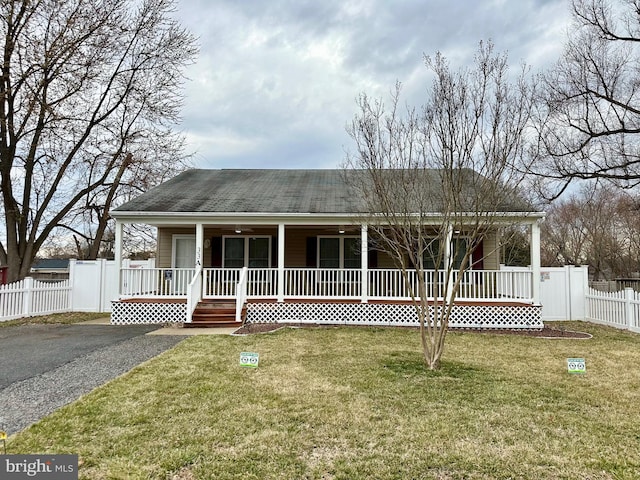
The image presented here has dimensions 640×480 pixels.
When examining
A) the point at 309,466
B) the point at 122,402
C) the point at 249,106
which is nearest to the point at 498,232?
the point at 309,466

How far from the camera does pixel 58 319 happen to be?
11.5m

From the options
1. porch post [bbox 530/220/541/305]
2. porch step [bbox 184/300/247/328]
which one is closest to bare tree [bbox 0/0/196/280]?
porch step [bbox 184/300/247/328]

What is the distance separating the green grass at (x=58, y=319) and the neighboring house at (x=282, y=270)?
1398 millimetres

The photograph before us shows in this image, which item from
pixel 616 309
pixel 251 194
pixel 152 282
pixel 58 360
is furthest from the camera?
pixel 251 194

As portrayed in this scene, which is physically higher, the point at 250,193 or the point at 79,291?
the point at 250,193

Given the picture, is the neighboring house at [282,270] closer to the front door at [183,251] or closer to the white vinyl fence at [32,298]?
the front door at [183,251]

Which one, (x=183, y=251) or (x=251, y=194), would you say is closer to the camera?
(x=251, y=194)

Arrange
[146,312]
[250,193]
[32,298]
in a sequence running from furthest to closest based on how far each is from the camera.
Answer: [250,193], [32,298], [146,312]

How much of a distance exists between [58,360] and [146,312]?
474 cm

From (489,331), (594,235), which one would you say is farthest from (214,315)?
(594,235)

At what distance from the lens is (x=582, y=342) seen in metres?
8.53

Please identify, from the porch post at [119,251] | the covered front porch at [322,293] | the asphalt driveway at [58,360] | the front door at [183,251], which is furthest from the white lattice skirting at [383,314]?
the front door at [183,251]

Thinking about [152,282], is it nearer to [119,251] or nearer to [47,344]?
[119,251]

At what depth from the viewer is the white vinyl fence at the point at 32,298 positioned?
11.1 meters
